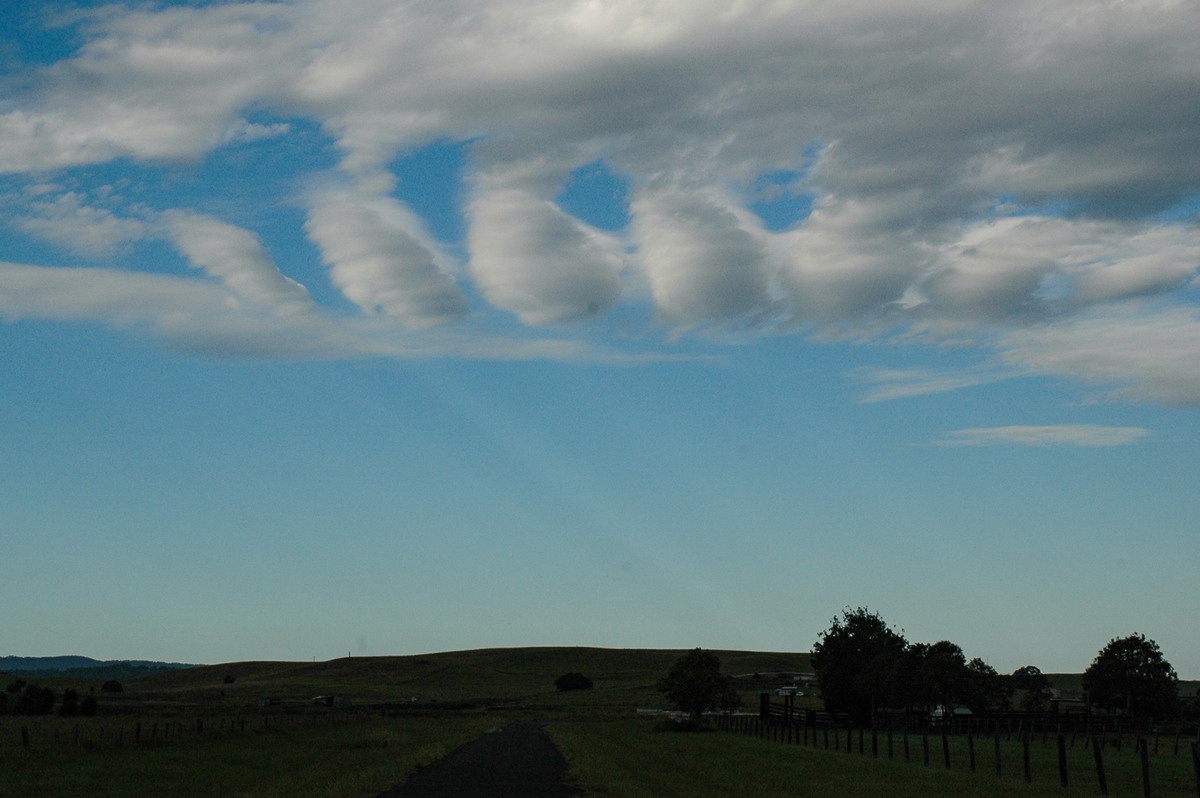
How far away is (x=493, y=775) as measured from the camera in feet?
109

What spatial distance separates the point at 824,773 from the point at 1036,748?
27818mm

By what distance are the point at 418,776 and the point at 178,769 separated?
9968 mm

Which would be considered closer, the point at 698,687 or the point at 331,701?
the point at 698,687

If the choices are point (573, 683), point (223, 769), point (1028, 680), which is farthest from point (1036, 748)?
point (573, 683)

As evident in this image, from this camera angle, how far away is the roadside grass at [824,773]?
28859 millimetres

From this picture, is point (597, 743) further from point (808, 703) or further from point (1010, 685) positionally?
point (808, 703)

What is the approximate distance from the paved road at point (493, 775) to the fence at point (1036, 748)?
43.4ft

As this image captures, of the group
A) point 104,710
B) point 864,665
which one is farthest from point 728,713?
point 104,710

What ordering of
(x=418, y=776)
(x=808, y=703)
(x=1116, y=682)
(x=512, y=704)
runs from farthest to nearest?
(x=512, y=704) < (x=808, y=703) < (x=1116, y=682) < (x=418, y=776)

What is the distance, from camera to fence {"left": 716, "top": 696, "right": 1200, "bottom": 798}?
34.4m

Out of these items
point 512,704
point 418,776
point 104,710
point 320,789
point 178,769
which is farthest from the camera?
point 512,704

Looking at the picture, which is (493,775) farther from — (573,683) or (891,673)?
(573,683)

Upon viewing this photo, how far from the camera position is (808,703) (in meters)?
136

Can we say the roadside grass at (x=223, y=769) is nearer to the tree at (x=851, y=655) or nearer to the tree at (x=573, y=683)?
the tree at (x=851, y=655)
